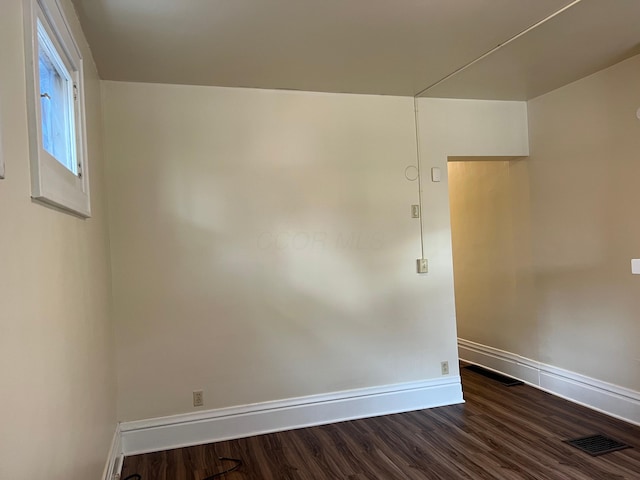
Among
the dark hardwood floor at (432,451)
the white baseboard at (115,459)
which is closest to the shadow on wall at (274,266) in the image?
the white baseboard at (115,459)

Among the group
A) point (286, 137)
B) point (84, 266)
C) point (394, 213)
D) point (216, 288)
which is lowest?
point (216, 288)

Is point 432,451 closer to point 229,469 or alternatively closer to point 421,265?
point 229,469

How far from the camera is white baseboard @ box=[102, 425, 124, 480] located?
7.70 feet

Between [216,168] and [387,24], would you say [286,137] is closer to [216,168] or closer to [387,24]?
[216,168]

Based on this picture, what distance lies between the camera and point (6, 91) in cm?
101

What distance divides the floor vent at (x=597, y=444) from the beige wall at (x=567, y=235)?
1.63ft

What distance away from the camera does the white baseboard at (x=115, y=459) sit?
2348mm

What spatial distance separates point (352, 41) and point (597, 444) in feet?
9.71

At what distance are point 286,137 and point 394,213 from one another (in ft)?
3.49

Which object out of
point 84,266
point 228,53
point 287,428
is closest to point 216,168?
point 228,53

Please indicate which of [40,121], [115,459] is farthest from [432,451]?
[40,121]

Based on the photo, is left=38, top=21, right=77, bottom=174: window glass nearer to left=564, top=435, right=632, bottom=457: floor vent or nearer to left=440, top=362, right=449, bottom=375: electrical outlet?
left=440, top=362, right=449, bottom=375: electrical outlet

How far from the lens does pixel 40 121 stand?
1260mm

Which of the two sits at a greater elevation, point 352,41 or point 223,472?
point 352,41
